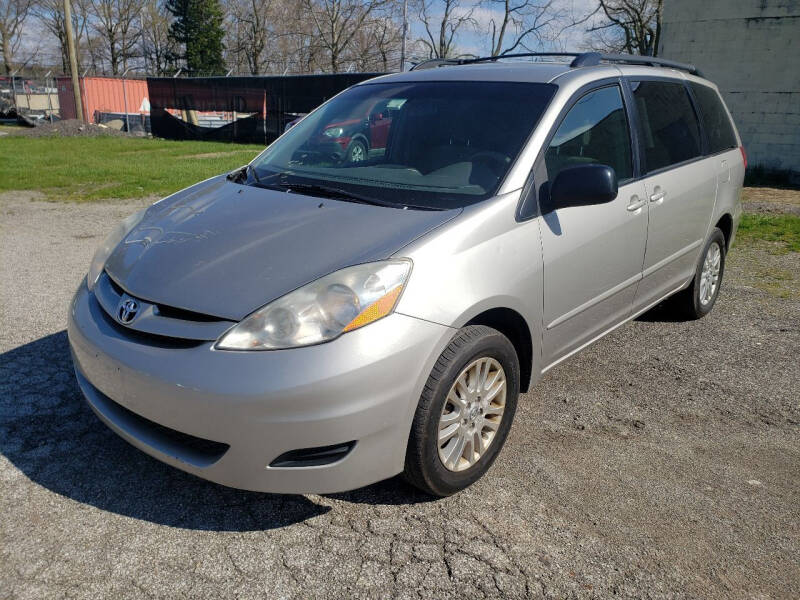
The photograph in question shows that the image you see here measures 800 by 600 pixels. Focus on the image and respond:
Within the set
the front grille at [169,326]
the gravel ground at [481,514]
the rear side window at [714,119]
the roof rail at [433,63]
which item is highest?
the roof rail at [433,63]

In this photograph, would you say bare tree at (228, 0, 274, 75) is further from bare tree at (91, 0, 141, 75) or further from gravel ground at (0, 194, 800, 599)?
gravel ground at (0, 194, 800, 599)

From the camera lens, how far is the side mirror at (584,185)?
3008 mm

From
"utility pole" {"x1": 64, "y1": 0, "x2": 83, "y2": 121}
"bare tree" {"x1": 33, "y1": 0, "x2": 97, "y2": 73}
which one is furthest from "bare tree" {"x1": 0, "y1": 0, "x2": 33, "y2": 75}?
"utility pole" {"x1": 64, "y1": 0, "x2": 83, "y2": 121}

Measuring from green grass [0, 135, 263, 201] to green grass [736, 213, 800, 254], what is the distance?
857 cm

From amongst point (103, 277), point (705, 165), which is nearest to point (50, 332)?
→ point (103, 277)

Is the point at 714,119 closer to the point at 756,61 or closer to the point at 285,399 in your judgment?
the point at 285,399

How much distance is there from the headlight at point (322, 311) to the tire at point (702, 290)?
128 inches

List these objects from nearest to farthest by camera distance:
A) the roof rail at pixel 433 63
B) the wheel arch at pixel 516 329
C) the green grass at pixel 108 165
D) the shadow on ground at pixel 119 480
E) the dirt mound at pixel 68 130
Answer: the shadow on ground at pixel 119 480 → the wheel arch at pixel 516 329 → the roof rail at pixel 433 63 → the green grass at pixel 108 165 → the dirt mound at pixel 68 130

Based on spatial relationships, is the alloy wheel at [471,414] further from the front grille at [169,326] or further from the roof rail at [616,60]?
the roof rail at [616,60]

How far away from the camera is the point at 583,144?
350 centimetres

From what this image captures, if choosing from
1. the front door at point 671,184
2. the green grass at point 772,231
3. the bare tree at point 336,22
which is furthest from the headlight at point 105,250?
the bare tree at point 336,22

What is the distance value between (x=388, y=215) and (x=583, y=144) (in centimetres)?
125

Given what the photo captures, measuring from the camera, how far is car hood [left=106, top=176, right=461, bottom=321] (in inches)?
101

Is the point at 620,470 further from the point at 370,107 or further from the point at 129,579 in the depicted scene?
the point at 370,107
